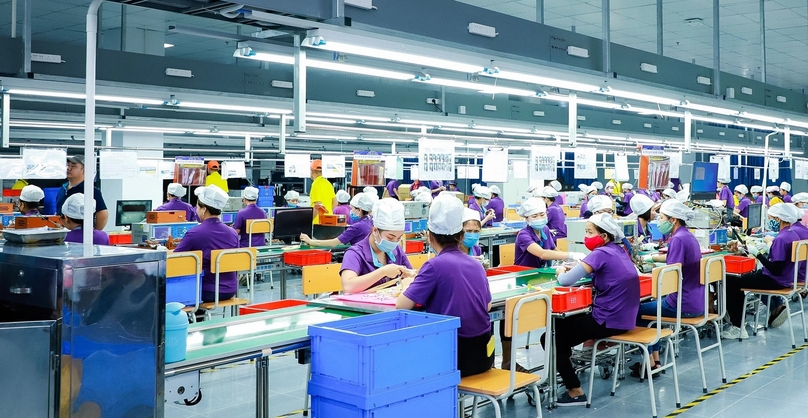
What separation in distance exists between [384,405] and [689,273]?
3.57 metres

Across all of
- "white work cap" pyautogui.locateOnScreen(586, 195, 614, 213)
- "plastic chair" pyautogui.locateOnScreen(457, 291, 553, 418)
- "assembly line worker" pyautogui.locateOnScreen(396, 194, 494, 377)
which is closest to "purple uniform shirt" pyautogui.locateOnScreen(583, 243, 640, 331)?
"plastic chair" pyautogui.locateOnScreen(457, 291, 553, 418)

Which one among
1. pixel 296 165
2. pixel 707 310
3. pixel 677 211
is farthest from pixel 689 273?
pixel 296 165

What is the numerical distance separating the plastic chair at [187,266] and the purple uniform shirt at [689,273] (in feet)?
11.8

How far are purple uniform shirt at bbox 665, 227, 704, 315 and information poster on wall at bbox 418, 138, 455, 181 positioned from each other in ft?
8.93

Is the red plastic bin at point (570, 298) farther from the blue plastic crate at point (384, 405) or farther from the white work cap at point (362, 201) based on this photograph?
the white work cap at point (362, 201)

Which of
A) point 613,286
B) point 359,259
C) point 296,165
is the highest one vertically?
point 296,165

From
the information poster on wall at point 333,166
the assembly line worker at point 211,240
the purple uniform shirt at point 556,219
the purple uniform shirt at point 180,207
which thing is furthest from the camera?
the purple uniform shirt at point 180,207

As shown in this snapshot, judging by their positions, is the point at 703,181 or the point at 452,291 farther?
the point at 703,181

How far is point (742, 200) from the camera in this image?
15.1m

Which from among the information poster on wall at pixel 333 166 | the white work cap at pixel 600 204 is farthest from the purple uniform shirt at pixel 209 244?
the information poster on wall at pixel 333 166

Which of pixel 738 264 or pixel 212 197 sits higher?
pixel 212 197

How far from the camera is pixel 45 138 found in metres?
17.5

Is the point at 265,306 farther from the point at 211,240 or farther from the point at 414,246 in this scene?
the point at 414,246

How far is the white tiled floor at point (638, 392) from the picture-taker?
189 inches
